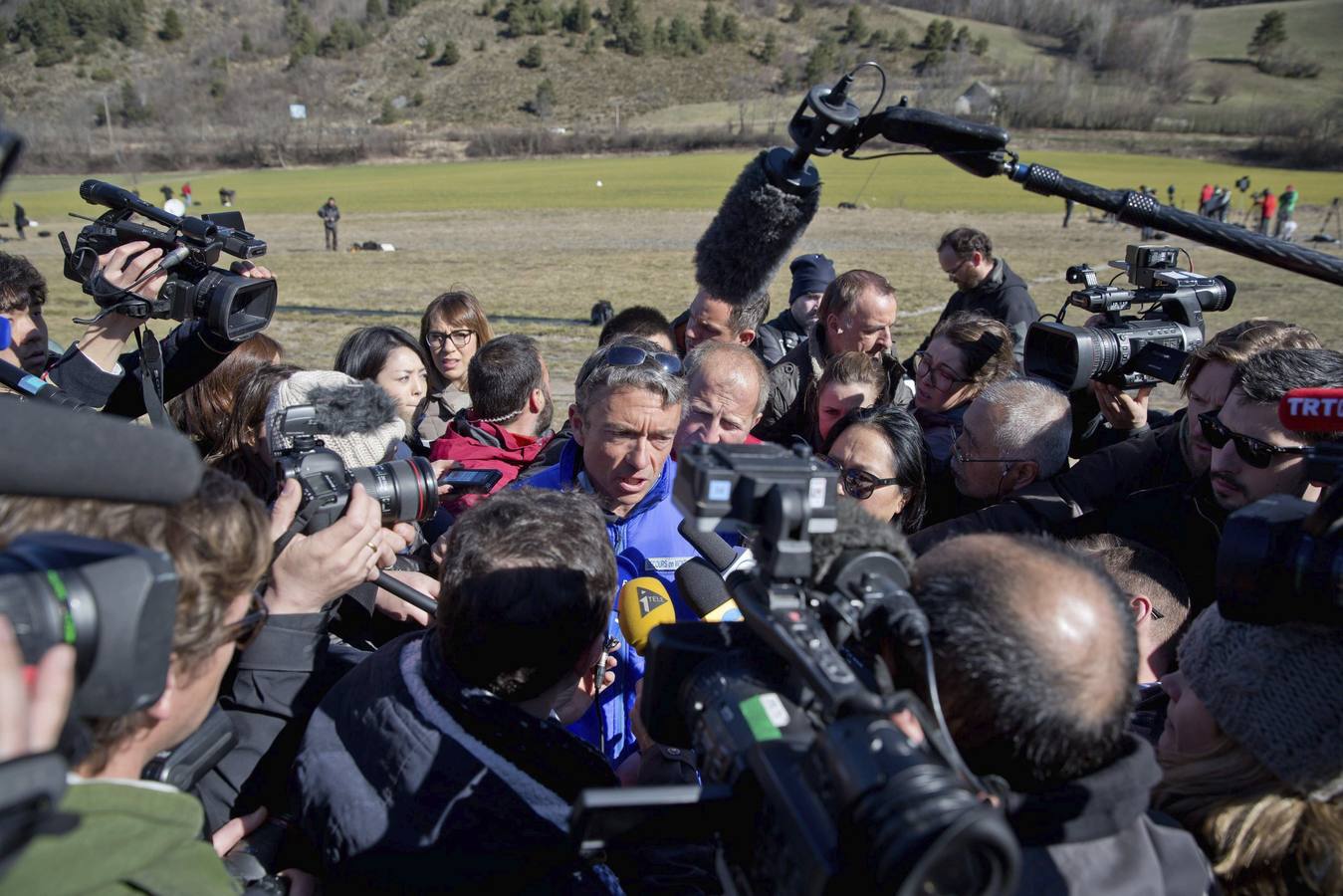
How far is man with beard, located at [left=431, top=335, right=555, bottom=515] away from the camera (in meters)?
4.04

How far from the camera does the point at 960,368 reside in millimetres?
4434

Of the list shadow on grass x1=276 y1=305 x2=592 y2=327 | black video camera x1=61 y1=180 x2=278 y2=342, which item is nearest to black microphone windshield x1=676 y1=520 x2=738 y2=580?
black video camera x1=61 y1=180 x2=278 y2=342

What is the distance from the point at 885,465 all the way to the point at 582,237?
2681 cm

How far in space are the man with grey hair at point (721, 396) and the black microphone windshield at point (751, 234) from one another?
0.74 meters

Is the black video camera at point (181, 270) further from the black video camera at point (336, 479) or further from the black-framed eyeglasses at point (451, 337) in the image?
the black-framed eyeglasses at point (451, 337)

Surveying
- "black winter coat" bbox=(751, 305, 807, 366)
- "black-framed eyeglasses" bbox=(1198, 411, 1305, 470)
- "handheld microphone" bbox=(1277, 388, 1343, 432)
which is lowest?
"black winter coat" bbox=(751, 305, 807, 366)

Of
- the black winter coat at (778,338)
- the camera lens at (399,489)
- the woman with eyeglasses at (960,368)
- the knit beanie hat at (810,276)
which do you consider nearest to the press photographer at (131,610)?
the camera lens at (399,489)

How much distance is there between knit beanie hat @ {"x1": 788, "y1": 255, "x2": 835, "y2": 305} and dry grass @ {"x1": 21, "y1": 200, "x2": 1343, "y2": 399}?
3872 millimetres

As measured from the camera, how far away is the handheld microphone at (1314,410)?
5.71 ft

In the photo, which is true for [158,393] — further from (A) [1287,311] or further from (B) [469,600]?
(A) [1287,311]

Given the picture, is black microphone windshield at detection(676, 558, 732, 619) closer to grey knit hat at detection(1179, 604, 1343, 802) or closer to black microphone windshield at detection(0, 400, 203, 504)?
grey knit hat at detection(1179, 604, 1343, 802)

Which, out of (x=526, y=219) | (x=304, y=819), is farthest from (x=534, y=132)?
(x=304, y=819)

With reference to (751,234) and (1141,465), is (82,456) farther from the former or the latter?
(1141,465)

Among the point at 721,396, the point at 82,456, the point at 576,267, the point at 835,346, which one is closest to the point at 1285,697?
the point at 82,456
